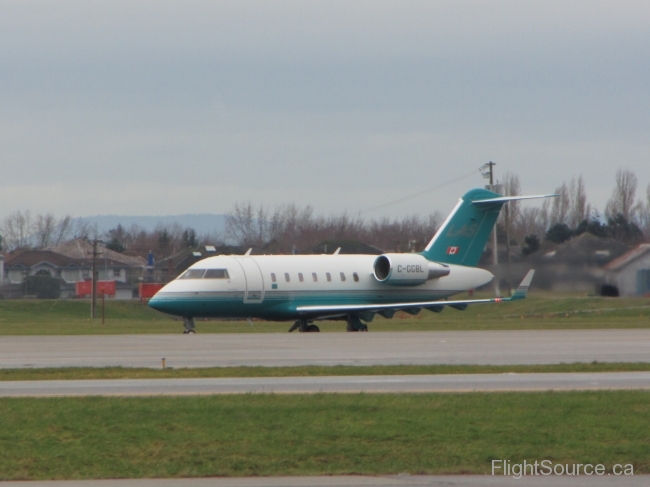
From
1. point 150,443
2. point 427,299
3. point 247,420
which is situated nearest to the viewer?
point 150,443

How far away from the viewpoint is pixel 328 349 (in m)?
25.0

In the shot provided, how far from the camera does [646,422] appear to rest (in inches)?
460

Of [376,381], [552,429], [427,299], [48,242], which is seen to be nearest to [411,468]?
[552,429]

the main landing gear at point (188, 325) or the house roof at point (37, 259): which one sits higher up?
the house roof at point (37, 259)

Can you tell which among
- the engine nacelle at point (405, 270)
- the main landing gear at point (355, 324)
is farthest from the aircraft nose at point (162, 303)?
the engine nacelle at point (405, 270)

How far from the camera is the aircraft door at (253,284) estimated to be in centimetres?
3503

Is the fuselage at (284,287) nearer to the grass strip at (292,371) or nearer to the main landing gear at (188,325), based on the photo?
the main landing gear at (188,325)

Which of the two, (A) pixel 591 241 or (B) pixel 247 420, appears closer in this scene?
(B) pixel 247 420

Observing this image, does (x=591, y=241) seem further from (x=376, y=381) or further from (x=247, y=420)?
(x=247, y=420)

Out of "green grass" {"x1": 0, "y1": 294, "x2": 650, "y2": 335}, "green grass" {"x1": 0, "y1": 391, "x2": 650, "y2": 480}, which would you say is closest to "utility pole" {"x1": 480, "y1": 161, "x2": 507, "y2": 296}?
"green grass" {"x1": 0, "y1": 294, "x2": 650, "y2": 335}

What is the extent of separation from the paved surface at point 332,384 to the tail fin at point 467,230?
70.7ft

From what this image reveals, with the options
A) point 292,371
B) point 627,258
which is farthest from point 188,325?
point 627,258

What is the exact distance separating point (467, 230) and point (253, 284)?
373 inches

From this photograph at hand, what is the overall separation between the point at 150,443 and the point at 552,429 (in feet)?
14.7
